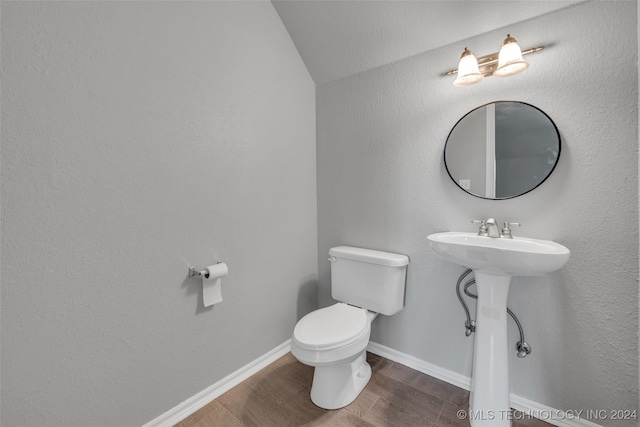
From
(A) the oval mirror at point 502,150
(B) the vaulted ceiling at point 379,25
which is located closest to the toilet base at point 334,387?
(A) the oval mirror at point 502,150

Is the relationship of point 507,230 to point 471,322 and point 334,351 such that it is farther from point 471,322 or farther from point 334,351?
point 334,351

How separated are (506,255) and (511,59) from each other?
859 mm

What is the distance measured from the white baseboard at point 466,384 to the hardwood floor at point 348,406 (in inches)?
1.3

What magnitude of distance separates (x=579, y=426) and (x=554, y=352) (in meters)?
0.32

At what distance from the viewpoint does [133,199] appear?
1.22m

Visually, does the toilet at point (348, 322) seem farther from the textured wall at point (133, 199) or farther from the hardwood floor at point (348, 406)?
the textured wall at point (133, 199)

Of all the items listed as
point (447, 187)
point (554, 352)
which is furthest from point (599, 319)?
point (447, 187)

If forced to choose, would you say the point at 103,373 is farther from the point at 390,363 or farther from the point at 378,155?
the point at 378,155

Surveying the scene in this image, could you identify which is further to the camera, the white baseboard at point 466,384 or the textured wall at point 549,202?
the white baseboard at point 466,384

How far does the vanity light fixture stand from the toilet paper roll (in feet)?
5.07

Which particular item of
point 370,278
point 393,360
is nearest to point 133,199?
point 370,278

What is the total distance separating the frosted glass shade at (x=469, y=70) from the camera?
4.39ft

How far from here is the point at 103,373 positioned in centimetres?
116

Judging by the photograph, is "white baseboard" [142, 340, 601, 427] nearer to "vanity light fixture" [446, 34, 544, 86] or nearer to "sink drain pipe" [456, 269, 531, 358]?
"sink drain pipe" [456, 269, 531, 358]
